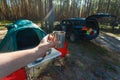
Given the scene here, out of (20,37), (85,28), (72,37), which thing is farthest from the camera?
(72,37)

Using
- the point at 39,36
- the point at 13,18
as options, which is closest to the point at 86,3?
the point at 13,18

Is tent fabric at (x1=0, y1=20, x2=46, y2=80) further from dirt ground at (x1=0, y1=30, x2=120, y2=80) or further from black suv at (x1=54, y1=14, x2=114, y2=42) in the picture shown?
black suv at (x1=54, y1=14, x2=114, y2=42)

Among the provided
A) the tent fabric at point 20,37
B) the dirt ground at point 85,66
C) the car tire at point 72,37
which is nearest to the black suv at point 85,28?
the car tire at point 72,37

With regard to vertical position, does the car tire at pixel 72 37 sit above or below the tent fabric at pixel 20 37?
below

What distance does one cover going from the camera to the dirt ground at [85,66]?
16.8 ft

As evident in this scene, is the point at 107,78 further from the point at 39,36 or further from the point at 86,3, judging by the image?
the point at 86,3

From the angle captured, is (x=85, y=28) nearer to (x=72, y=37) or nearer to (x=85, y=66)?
(x=72, y=37)

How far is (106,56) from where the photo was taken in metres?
7.03

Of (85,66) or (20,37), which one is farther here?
(85,66)

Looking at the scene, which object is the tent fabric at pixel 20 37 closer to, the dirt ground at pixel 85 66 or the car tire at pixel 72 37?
the dirt ground at pixel 85 66

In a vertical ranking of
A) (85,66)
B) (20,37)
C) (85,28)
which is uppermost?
(20,37)

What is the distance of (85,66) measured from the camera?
582 centimetres

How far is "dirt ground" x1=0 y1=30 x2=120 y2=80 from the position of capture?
511 centimetres

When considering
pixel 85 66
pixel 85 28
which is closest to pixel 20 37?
pixel 85 66
